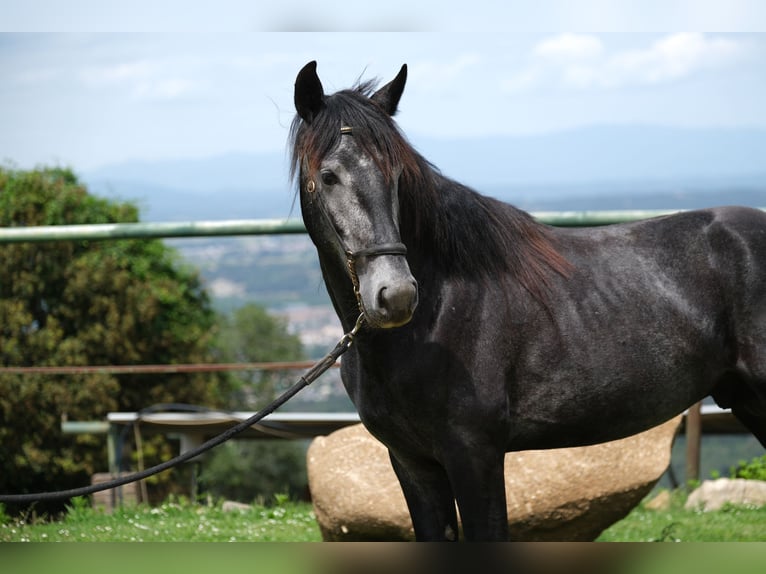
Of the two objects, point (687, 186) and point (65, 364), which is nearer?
point (65, 364)

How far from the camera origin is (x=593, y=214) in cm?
514

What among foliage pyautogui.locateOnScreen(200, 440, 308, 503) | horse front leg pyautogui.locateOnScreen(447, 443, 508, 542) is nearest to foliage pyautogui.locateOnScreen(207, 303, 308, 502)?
foliage pyautogui.locateOnScreen(200, 440, 308, 503)

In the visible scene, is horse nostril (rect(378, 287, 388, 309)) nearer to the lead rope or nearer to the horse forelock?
the lead rope

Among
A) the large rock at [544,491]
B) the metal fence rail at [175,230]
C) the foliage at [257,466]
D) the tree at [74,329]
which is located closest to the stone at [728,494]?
the large rock at [544,491]

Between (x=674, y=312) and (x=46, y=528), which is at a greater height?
(x=674, y=312)

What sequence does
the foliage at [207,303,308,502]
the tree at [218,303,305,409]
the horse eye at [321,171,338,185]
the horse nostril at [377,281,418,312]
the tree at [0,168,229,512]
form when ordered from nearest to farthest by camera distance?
the horse nostril at [377,281,418,312], the horse eye at [321,171,338,185], the tree at [0,168,229,512], the foliage at [207,303,308,502], the tree at [218,303,305,409]

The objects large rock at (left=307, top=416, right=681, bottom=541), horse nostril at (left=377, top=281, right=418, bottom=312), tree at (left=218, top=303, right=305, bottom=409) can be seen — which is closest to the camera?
horse nostril at (left=377, top=281, right=418, bottom=312)

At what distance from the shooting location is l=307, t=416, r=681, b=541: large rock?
445cm

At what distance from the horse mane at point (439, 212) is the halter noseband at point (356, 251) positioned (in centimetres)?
5

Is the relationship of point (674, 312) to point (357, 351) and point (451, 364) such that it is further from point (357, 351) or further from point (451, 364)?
point (357, 351)

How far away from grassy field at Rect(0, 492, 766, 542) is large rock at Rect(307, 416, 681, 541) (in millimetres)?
315

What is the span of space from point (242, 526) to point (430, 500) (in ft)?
8.40

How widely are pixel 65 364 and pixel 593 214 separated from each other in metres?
13.3

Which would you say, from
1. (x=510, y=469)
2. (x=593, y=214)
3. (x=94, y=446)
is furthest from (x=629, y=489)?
(x=94, y=446)
